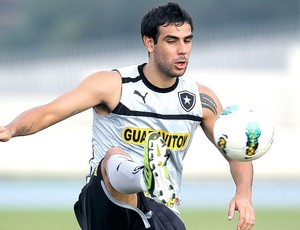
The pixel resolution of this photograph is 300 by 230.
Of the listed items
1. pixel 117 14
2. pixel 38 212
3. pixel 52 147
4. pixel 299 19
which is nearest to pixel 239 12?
pixel 299 19

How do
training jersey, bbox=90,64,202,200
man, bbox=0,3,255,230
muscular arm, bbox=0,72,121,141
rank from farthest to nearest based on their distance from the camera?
training jersey, bbox=90,64,202,200
man, bbox=0,3,255,230
muscular arm, bbox=0,72,121,141

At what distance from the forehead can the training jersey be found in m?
0.36

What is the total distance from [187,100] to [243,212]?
40.9 inches

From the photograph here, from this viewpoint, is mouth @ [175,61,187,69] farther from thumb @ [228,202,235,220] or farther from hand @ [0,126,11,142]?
hand @ [0,126,11,142]

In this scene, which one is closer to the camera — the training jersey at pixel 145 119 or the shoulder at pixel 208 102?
the training jersey at pixel 145 119

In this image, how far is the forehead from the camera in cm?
726

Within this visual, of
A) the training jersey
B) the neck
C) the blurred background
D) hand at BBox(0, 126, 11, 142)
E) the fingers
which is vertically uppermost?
the blurred background

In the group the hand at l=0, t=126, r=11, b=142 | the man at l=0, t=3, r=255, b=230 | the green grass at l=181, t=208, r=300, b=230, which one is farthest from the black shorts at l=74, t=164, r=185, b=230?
the green grass at l=181, t=208, r=300, b=230

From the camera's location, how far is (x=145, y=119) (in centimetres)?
722

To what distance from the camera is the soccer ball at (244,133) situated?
6469mm

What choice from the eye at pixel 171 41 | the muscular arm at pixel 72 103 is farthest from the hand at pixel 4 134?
the eye at pixel 171 41

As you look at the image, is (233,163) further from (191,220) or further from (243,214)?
(191,220)

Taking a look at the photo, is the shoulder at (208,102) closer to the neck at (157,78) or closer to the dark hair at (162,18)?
the neck at (157,78)

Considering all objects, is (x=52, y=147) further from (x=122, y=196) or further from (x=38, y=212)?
(x=122, y=196)
